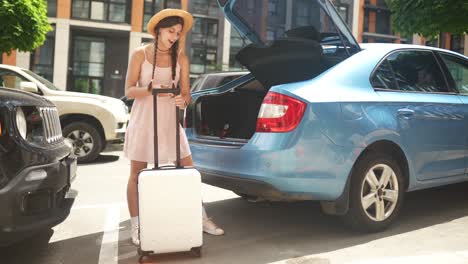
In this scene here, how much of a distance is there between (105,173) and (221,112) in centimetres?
347

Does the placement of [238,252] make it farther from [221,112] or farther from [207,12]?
[207,12]

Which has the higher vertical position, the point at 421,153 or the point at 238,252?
the point at 421,153

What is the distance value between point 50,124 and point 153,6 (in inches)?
1338

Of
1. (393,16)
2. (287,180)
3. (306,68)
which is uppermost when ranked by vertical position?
(393,16)

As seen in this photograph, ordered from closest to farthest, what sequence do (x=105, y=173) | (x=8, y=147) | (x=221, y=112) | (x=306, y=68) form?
(x=8, y=147)
(x=306, y=68)
(x=221, y=112)
(x=105, y=173)

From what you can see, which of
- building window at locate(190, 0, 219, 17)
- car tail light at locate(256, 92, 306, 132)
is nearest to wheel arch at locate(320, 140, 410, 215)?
car tail light at locate(256, 92, 306, 132)

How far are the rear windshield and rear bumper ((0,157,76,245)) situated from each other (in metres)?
2.05

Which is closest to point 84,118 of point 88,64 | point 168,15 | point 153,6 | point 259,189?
point 168,15

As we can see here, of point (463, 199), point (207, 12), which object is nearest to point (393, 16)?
point (463, 199)

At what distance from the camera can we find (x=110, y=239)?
3.98 meters

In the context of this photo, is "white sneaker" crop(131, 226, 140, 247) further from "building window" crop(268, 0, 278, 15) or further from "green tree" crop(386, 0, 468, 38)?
"green tree" crop(386, 0, 468, 38)

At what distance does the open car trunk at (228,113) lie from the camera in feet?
14.7

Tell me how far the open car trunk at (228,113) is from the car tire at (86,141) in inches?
168

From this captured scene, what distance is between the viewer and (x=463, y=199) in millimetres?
5480
